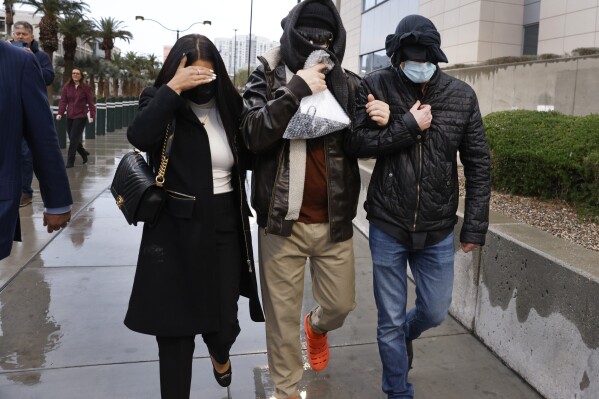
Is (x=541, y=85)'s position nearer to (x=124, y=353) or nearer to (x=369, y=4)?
(x=124, y=353)

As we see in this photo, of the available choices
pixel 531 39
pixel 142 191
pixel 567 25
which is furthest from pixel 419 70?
pixel 531 39

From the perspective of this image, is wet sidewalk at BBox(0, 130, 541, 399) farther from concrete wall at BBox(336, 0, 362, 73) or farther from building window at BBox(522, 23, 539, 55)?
concrete wall at BBox(336, 0, 362, 73)

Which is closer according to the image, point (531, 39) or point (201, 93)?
point (201, 93)

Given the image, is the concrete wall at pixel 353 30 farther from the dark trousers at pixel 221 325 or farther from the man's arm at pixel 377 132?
the dark trousers at pixel 221 325

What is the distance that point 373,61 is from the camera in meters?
24.6

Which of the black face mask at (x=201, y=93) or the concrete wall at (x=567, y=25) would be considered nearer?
the black face mask at (x=201, y=93)

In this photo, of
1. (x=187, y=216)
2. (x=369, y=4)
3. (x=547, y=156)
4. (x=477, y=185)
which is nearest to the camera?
(x=187, y=216)

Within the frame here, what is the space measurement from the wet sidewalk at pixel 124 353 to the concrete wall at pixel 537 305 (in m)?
0.17

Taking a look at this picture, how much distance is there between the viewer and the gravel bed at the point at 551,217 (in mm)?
3994

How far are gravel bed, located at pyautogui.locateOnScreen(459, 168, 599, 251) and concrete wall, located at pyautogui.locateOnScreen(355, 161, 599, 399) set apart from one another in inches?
14.9

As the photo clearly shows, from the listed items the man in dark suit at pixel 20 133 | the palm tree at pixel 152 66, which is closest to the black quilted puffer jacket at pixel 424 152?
the man in dark suit at pixel 20 133

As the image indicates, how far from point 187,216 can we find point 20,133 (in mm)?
861

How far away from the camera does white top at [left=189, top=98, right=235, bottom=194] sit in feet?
9.31

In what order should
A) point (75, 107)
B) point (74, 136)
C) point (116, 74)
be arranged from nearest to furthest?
point (74, 136) < point (75, 107) < point (116, 74)
